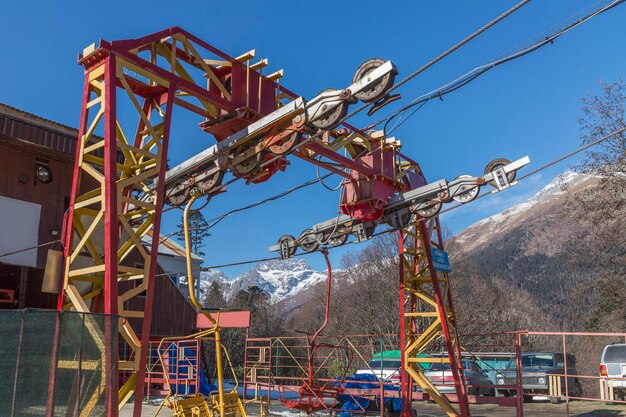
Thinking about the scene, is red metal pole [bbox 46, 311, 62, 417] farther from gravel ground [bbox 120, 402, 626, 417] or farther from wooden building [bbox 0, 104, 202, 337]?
gravel ground [bbox 120, 402, 626, 417]

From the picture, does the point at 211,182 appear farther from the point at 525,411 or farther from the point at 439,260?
the point at 525,411

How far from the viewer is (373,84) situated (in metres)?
8.00

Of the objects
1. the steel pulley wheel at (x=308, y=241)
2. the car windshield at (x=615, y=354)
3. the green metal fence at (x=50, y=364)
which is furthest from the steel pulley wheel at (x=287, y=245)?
the car windshield at (x=615, y=354)

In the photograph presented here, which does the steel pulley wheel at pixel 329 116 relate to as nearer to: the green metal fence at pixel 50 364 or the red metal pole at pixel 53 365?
the green metal fence at pixel 50 364

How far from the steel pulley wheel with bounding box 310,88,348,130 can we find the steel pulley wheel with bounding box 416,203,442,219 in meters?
5.01

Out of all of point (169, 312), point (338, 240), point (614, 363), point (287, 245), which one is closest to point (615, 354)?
point (614, 363)

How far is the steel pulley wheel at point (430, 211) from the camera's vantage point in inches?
512

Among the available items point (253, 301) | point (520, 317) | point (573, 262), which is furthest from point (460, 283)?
point (253, 301)

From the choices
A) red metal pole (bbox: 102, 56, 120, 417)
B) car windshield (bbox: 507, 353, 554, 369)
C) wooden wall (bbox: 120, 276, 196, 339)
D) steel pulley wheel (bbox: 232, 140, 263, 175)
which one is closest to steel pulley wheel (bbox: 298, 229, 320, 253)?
steel pulley wheel (bbox: 232, 140, 263, 175)

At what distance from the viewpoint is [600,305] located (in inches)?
1147

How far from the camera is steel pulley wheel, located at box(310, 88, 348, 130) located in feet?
27.8

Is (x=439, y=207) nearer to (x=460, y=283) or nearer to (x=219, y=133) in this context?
(x=219, y=133)

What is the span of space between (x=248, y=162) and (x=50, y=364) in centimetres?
501

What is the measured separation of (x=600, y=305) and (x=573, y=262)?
276cm
